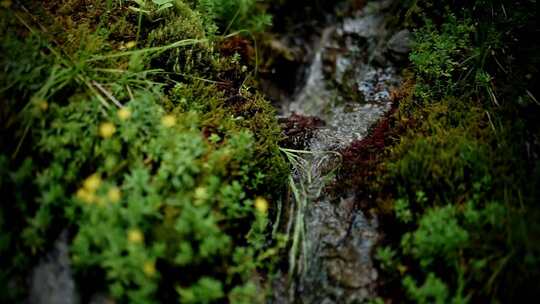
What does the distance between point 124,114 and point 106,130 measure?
0.15m

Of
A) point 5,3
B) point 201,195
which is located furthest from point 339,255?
point 5,3

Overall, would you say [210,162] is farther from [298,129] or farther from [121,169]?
[298,129]

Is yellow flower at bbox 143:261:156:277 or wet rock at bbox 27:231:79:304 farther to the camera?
wet rock at bbox 27:231:79:304

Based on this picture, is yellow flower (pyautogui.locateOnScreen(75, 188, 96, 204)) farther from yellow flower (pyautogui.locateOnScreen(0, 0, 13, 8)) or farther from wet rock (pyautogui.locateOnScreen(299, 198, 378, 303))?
yellow flower (pyautogui.locateOnScreen(0, 0, 13, 8))

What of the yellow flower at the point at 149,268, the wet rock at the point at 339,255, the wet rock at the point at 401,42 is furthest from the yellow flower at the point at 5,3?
the wet rock at the point at 401,42

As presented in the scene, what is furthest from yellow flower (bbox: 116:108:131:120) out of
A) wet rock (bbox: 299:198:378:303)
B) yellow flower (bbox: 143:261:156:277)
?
wet rock (bbox: 299:198:378:303)

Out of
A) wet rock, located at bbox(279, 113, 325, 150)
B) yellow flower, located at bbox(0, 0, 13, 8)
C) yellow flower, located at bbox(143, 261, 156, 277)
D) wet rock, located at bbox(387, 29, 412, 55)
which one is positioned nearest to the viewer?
yellow flower, located at bbox(143, 261, 156, 277)

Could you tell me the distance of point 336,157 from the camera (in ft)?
10.8

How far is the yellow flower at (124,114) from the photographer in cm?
244

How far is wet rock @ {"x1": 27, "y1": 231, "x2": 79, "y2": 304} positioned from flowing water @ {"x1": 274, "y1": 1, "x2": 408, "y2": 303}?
1.20 metres

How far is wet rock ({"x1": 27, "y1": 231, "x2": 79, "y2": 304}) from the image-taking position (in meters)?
2.15

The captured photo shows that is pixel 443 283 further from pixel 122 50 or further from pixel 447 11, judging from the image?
pixel 122 50

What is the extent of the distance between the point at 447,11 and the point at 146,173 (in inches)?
115

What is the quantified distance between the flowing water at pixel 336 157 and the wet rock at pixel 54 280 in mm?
1199
